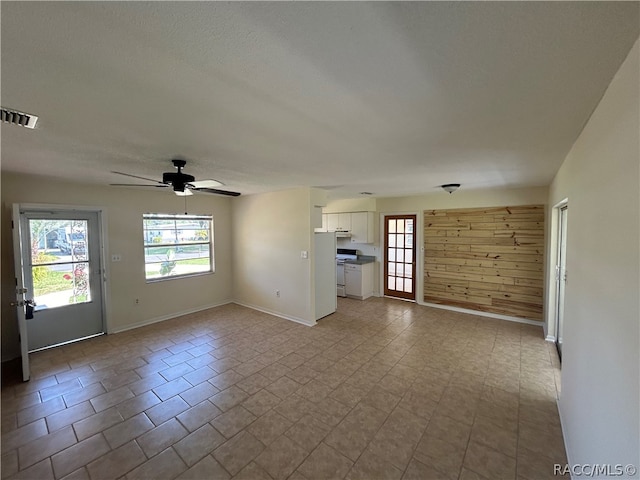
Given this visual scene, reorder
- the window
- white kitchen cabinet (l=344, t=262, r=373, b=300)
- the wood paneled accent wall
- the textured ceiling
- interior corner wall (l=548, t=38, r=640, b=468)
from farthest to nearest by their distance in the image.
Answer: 1. white kitchen cabinet (l=344, t=262, r=373, b=300)
2. the window
3. the wood paneled accent wall
4. interior corner wall (l=548, t=38, r=640, b=468)
5. the textured ceiling

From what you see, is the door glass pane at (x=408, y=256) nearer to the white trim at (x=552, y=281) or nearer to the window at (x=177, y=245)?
the white trim at (x=552, y=281)

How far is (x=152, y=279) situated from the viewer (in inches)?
196

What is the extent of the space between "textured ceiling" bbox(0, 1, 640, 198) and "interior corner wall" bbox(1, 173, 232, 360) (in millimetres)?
1877

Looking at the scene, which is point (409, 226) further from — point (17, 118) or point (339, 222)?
point (17, 118)

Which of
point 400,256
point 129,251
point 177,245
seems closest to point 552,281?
point 400,256

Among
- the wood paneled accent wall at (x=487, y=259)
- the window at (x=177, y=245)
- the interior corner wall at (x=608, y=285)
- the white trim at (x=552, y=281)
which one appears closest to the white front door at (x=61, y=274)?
the window at (x=177, y=245)

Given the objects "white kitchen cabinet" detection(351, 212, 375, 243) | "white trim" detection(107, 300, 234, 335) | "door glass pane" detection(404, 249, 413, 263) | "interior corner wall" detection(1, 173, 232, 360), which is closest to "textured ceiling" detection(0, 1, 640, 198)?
"interior corner wall" detection(1, 173, 232, 360)

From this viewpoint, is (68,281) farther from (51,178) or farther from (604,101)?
(604,101)

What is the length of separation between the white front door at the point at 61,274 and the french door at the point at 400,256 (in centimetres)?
569

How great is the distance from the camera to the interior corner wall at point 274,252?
482cm

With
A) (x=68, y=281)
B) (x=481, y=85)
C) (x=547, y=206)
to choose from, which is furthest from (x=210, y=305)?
(x=547, y=206)

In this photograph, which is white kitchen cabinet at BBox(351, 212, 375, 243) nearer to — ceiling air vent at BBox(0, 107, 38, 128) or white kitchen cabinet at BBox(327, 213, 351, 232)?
white kitchen cabinet at BBox(327, 213, 351, 232)

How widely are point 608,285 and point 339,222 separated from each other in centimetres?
587

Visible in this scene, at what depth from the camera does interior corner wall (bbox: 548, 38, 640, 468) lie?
1014 mm
